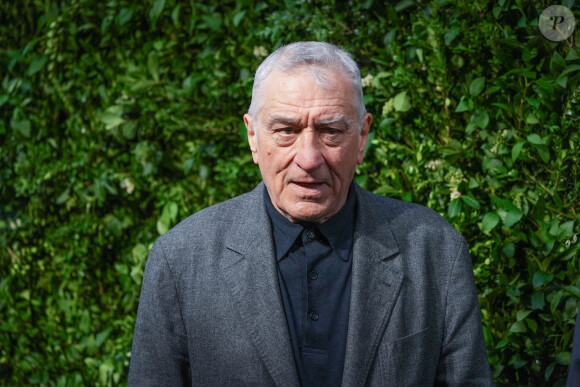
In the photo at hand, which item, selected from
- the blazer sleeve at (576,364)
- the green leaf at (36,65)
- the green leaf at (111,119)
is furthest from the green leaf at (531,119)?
the green leaf at (36,65)

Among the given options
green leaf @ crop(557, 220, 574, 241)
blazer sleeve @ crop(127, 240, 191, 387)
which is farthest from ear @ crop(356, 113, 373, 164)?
green leaf @ crop(557, 220, 574, 241)

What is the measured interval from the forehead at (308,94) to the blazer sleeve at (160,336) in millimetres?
612

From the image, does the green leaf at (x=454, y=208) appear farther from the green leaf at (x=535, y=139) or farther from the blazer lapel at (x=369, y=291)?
the blazer lapel at (x=369, y=291)

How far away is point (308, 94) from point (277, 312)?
64 centimetres

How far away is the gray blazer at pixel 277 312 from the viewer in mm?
2051

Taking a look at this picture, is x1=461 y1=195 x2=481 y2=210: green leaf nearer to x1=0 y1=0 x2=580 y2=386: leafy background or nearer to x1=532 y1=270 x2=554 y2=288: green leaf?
x1=0 y1=0 x2=580 y2=386: leafy background

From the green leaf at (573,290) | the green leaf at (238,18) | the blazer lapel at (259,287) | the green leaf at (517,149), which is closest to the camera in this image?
the blazer lapel at (259,287)

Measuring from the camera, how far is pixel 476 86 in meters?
→ 2.80

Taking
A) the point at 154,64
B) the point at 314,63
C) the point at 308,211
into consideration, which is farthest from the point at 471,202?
the point at 154,64

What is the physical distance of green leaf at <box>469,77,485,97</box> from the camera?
2.79 metres

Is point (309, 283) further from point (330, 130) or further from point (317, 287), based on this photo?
point (330, 130)

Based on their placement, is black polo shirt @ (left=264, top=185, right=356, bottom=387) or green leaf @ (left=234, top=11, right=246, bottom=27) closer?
black polo shirt @ (left=264, top=185, right=356, bottom=387)

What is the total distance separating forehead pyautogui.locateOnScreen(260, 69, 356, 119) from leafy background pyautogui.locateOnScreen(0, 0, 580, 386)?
3.06 feet

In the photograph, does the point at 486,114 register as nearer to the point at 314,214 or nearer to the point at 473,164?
the point at 473,164
